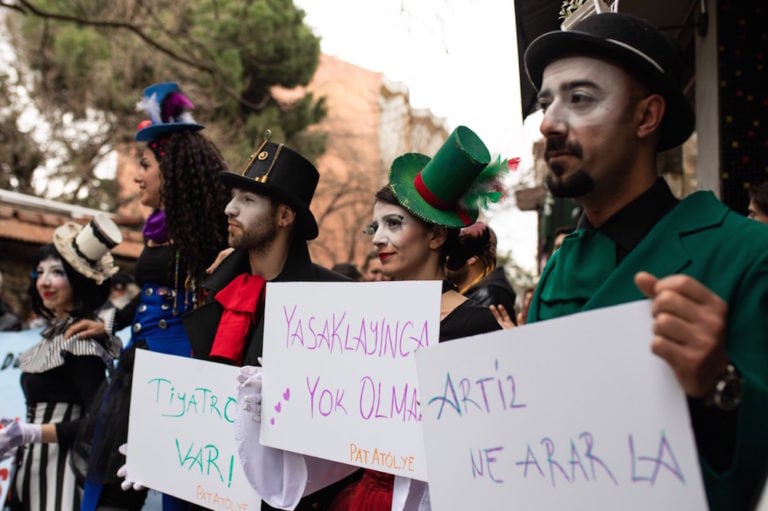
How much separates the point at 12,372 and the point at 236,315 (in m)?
2.74

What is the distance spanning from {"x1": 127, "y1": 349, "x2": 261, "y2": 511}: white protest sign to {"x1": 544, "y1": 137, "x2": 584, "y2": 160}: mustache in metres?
1.54

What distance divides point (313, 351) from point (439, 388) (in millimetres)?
822

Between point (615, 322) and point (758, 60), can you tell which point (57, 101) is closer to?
point (758, 60)

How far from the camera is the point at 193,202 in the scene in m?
3.87

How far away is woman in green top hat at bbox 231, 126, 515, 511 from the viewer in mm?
2639

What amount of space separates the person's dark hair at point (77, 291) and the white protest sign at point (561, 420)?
3296 millimetres

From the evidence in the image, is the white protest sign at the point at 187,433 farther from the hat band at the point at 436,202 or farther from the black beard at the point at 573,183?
the black beard at the point at 573,183

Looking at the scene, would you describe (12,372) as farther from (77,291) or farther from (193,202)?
(193,202)

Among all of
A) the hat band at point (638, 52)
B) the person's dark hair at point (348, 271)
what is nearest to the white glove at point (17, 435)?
the person's dark hair at point (348, 271)

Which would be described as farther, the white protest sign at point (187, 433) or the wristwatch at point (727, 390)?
the white protest sign at point (187, 433)

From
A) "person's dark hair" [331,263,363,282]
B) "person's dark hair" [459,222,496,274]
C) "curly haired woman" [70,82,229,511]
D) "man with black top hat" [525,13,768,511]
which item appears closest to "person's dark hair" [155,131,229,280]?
"curly haired woman" [70,82,229,511]

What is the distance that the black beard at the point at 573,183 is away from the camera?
180 cm

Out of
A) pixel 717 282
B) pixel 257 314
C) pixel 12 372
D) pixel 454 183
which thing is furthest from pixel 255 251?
pixel 12 372

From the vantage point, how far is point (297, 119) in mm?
20766
